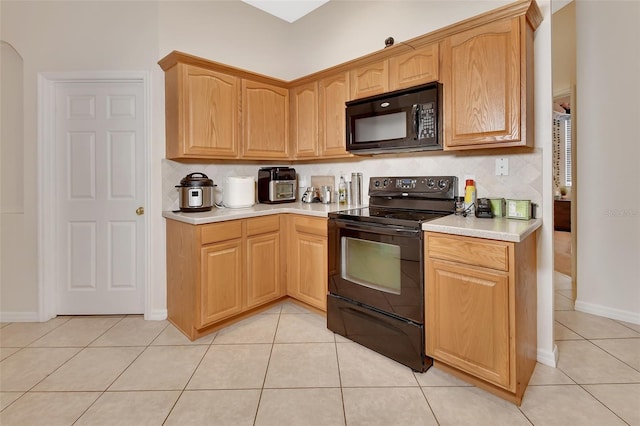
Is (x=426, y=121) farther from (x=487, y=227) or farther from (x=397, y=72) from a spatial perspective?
(x=487, y=227)

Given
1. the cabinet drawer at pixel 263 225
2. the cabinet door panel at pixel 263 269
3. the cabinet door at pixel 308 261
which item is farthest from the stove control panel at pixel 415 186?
the cabinet door panel at pixel 263 269

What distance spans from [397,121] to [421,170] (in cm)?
46

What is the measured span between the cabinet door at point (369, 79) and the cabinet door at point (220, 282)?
1548 mm

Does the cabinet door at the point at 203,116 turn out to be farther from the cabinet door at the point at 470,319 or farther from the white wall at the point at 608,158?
the white wall at the point at 608,158

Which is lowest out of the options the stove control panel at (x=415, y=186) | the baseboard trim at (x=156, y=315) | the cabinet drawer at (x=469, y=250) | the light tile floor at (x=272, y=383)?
the light tile floor at (x=272, y=383)

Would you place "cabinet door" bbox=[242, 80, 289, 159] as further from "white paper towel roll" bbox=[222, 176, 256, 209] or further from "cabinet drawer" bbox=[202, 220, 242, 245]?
"cabinet drawer" bbox=[202, 220, 242, 245]

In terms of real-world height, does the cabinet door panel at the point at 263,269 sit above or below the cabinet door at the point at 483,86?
below

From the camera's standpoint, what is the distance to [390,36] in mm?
2723

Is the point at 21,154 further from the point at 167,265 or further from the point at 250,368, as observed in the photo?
the point at 250,368

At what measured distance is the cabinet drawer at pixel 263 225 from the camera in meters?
2.57

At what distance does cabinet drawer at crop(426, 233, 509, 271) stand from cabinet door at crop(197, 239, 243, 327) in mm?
1461

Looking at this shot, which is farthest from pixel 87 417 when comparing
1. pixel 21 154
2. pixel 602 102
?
pixel 602 102

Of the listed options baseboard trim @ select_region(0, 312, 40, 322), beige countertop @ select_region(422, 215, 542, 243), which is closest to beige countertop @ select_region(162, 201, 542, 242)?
beige countertop @ select_region(422, 215, 542, 243)

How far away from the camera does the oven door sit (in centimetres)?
186
